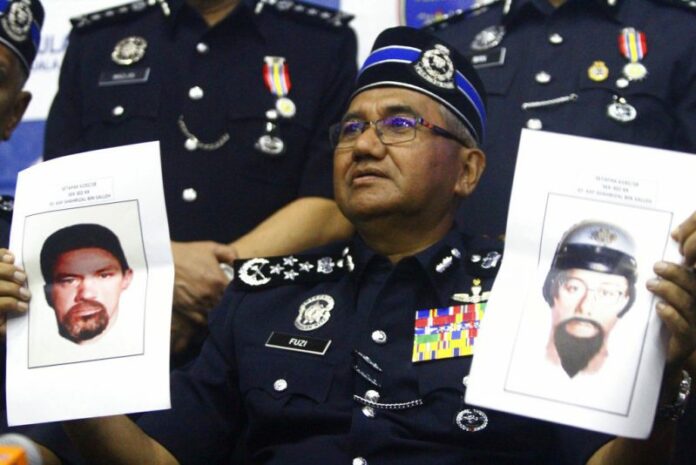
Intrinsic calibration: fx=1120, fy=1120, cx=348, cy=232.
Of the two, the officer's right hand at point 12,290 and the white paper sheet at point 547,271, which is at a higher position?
the white paper sheet at point 547,271

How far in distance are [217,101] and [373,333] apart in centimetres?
92

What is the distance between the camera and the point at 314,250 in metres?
2.50

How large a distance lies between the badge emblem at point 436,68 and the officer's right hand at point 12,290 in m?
0.99

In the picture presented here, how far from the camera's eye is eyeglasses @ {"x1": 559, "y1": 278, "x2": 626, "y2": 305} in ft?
5.63

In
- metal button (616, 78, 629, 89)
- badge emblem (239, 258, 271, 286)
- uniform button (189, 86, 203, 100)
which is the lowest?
badge emblem (239, 258, 271, 286)

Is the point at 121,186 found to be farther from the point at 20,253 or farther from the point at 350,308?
the point at 350,308

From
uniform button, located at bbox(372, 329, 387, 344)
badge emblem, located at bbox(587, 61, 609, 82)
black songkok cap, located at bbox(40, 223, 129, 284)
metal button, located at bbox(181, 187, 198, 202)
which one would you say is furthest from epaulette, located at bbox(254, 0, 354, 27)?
black songkok cap, located at bbox(40, 223, 129, 284)

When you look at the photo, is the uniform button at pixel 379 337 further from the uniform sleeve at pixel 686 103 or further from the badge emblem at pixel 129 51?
the badge emblem at pixel 129 51

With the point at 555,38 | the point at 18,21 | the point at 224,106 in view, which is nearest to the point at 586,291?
the point at 555,38

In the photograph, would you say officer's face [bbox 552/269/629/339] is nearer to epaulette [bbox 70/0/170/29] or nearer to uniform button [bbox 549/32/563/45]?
uniform button [bbox 549/32/563/45]

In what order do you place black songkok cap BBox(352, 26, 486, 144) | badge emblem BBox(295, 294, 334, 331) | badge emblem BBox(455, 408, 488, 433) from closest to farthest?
badge emblem BBox(455, 408, 488, 433) < badge emblem BBox(295, 294, 334, 331) < black songkok cap BBox(352, 26, 486, 144)

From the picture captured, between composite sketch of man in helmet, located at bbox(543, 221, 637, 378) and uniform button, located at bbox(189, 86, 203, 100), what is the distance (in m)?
1.37

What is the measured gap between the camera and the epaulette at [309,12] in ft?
9.78

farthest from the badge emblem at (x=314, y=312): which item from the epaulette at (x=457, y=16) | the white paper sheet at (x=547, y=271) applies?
the epaulette at (x=457, y=16)
